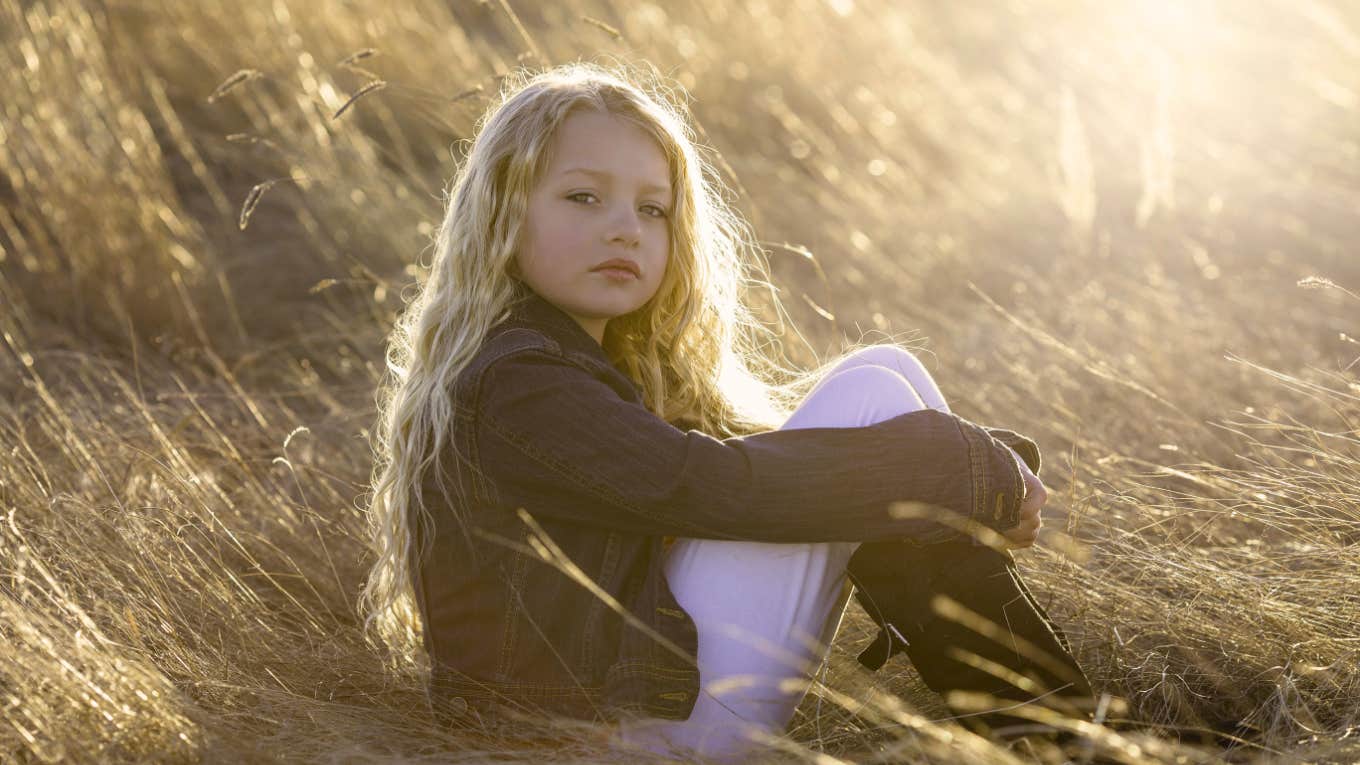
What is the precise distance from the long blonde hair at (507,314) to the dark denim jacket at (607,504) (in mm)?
80

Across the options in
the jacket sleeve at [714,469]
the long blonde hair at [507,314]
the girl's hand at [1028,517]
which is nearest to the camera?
the jacket sleeve at [714,469]

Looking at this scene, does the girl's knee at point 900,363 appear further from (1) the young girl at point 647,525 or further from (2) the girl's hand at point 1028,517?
(2) the girl's hand at point 1028,517

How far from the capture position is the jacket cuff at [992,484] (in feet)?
5.37

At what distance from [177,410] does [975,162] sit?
11.5ft

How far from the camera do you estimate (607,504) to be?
1616 mm

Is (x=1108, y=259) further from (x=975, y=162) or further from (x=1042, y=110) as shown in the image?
(x=1042, y=110)

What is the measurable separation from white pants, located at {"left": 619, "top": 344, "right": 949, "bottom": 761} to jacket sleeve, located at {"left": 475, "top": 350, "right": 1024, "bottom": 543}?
53 mm

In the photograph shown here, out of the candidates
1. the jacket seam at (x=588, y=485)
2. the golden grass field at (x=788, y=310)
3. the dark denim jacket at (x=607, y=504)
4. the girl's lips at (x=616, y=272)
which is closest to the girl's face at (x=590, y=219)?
the girl's lips at (x=616, y=272)

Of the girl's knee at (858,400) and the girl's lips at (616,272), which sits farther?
the girl's lips at (616,272)

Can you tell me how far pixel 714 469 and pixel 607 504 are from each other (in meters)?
0.14

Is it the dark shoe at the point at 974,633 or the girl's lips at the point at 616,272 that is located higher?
the girl's lips at the point at 616,272

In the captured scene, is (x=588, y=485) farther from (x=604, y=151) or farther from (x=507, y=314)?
(x=604, y=151)

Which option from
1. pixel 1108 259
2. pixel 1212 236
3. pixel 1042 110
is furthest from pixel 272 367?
pixel 1042 110

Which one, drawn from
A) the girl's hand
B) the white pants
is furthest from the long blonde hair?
the girl's hand
